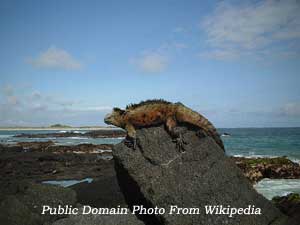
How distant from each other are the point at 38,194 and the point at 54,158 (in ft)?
62.5

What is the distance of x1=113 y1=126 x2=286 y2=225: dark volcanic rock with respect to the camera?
20.3 feet

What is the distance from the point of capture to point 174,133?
23.4 ft

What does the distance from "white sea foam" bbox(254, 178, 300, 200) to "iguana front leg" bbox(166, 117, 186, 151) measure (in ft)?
26.5

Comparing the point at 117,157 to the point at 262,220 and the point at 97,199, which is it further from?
the point at 97,199

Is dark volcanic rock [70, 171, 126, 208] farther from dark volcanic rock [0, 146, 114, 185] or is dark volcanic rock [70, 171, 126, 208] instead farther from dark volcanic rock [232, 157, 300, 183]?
dark volcanic rock [232, 157, 300, 183]

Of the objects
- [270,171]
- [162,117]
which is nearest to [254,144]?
[270,171]

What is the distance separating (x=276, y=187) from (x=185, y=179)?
10.8 m

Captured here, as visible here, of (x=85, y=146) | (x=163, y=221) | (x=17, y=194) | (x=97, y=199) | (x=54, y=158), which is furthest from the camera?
(x=85, y=146)

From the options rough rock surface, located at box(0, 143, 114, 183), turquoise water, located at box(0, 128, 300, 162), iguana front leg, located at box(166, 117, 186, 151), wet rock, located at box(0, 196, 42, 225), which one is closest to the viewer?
iguana front leg, located at box(166, 117, 186, 151)

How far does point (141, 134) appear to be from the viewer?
725 cm

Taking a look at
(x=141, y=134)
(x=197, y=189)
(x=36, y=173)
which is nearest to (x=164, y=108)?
(x=141, y=134)

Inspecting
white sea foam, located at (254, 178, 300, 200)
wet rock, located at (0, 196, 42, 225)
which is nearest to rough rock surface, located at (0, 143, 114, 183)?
white sea foam, located at (254, 178, 300, 200)

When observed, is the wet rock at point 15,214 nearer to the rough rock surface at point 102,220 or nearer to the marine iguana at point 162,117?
the rough rock surface at point 102,220

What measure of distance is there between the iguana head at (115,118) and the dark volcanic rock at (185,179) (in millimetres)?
628
